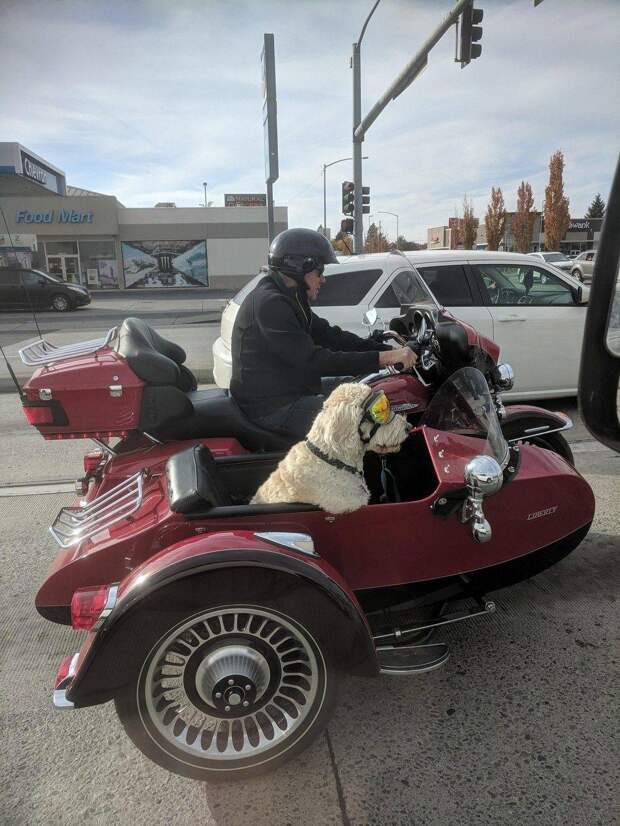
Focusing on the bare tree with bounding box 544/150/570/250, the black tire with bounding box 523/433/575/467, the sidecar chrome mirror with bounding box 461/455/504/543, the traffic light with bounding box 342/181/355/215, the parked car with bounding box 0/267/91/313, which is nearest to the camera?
the sidecar chrome mirror with bounding box 461/455/504/543

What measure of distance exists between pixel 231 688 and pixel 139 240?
3817 cm

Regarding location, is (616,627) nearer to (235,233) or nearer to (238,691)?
(238,691)

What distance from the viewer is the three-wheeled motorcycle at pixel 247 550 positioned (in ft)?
6.30

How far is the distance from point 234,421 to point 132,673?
1.46 metres

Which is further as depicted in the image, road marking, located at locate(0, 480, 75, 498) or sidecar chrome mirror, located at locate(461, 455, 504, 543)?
road marking, located at locate(0, 480, 75, 498)

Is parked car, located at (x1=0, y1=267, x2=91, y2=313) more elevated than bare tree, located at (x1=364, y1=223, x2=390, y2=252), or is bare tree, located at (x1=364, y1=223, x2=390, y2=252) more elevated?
bare tree, located at (x1=364, y1=223, x2=390, y2=252)

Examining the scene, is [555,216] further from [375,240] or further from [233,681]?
[233,681]

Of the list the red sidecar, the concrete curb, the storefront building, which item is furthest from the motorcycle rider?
the storefront building

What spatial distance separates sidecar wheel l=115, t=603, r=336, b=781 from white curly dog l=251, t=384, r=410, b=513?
0.46 meters

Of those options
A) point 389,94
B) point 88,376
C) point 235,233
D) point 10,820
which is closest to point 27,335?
point 389,94

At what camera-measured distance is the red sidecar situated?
1909 mm

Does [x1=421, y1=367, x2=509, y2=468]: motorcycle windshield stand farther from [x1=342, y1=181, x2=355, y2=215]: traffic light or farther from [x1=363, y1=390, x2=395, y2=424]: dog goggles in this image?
[x1=342, y1=181, x2=355, y2=215]: traffic light

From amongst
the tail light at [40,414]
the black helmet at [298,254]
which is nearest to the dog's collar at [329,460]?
the black helmet at [298,254]

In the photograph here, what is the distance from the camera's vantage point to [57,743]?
2.23m
